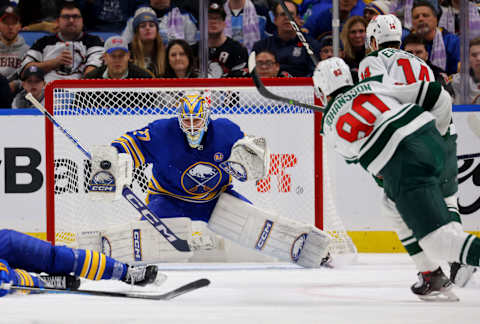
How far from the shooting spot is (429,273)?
2.49m

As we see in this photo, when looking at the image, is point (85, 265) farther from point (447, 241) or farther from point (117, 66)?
point (117, 66)

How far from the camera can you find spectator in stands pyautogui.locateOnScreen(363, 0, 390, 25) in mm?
4758

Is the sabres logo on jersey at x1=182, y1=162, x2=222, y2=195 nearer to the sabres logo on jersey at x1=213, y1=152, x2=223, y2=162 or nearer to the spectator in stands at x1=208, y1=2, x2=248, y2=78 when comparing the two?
the sabres logo on jersey at x1=213, y1=152, x2=223, y2=162

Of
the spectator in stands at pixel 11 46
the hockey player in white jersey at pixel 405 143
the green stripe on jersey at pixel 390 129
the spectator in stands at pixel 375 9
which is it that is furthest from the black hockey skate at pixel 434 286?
the spectator in stands at pixel 11 46

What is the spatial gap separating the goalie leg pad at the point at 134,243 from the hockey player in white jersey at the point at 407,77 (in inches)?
50.8

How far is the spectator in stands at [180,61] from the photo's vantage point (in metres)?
4.68

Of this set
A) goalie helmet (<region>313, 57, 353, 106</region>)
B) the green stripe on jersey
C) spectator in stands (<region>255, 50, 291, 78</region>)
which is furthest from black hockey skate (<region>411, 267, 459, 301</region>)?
spectator in stands (<region>255, 50, 291, 78</region>)

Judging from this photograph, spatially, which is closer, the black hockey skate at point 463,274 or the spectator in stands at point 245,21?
the black hockey skate at point 463,274

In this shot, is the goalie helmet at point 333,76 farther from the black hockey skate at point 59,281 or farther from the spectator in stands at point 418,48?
the spectator in stands at point 418,48

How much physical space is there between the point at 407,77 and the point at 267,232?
113 centimetres

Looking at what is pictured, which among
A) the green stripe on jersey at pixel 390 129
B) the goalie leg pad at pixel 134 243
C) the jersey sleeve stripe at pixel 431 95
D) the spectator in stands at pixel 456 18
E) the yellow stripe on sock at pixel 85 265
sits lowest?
the goalie leg pad at pixel 134 243

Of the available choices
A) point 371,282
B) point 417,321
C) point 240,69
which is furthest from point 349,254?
point 417,321

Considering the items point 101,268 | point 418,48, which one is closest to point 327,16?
point 418,48

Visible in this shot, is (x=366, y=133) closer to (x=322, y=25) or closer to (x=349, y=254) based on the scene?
(x=349, y=254)
